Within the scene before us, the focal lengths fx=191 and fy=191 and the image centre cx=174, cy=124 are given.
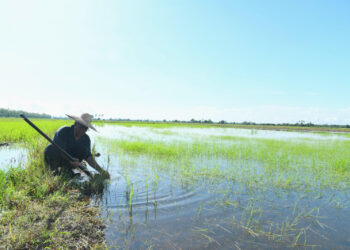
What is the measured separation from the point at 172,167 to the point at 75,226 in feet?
10.0

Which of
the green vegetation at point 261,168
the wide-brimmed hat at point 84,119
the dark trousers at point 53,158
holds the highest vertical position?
the wide-brimmed hat at point 84,119

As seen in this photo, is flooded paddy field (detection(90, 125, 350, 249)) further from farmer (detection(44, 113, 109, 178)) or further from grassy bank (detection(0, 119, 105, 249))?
farmer (detection(44, 113, 109, 178))

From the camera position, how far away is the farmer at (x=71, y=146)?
10.3ft

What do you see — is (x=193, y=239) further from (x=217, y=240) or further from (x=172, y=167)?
(x=172, y=167)

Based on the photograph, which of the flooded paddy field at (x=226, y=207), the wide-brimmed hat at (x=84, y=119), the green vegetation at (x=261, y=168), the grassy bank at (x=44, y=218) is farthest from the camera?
the green vegetation at (x=261, y=168)

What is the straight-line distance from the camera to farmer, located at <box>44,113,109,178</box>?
10.3 ft

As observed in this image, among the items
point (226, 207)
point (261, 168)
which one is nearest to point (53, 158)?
point (226, 207)

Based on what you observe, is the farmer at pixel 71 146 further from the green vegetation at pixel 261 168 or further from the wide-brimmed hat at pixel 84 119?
the green vegetation at pixel 261 168

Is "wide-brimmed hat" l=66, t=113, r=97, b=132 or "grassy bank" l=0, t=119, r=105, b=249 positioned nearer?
"grassy bank" l=0, t=119, r=105, b=249

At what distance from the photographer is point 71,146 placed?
3.23m

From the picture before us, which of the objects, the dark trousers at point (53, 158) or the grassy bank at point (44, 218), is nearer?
the grassy bank at point (44, 218)

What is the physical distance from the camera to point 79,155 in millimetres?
3275

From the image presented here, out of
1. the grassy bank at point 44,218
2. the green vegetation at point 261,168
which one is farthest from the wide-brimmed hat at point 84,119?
the green vegetation at point 261,168

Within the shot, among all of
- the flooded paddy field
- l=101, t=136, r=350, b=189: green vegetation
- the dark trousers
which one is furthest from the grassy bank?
l=101, t=136, r=350, b=189: green vegetation
